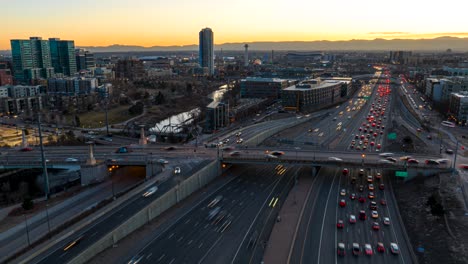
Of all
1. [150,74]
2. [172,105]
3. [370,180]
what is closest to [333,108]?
[172,105]

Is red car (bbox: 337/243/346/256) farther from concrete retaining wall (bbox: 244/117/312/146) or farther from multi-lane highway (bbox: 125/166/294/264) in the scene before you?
concrete retaining wall (bbox: 244/117/312/146)

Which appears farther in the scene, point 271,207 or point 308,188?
point 308,188

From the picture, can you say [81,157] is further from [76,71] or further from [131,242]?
[76,71]

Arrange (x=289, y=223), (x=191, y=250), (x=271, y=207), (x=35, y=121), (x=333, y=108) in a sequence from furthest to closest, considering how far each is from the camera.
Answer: (x=333, y=108) → (x=35, y=121) → (x=271, y=207) → (x=289, y=223) → (x=191, y=250)

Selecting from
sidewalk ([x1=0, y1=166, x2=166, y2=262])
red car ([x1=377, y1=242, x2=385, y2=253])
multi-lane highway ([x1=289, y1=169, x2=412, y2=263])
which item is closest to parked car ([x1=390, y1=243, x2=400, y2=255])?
multi-lane highway ([x1=289, y1=169, x2=412, y2=263])

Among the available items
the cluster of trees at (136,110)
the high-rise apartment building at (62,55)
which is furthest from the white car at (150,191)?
the high-rise apartment building at (62,55)

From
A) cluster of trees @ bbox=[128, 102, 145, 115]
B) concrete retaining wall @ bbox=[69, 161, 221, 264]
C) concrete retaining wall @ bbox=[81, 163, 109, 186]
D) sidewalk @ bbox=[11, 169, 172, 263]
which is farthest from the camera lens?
cluster of trees @ bbox=[128, 102, 145, 115]

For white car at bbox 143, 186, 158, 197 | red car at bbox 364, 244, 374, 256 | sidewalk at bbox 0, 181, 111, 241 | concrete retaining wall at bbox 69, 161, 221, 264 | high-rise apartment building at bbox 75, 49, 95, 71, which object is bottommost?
sidewalk at bbox 0, 181, 111, 241

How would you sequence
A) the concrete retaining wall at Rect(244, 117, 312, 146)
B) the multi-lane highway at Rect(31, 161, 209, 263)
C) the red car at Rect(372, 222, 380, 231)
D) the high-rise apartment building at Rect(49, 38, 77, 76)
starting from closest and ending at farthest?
the multi-lane highway at Rect(31, 161, 209, 263) → the red car at Rect(372, 222, 380, 231) → the concrete retaining wall at Rect(244, 117, 312, 146) → the high-rise apartment building at Rect(49, 38, 77, 76)

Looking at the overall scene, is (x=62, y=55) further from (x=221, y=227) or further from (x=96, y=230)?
(x=221, y=227)
